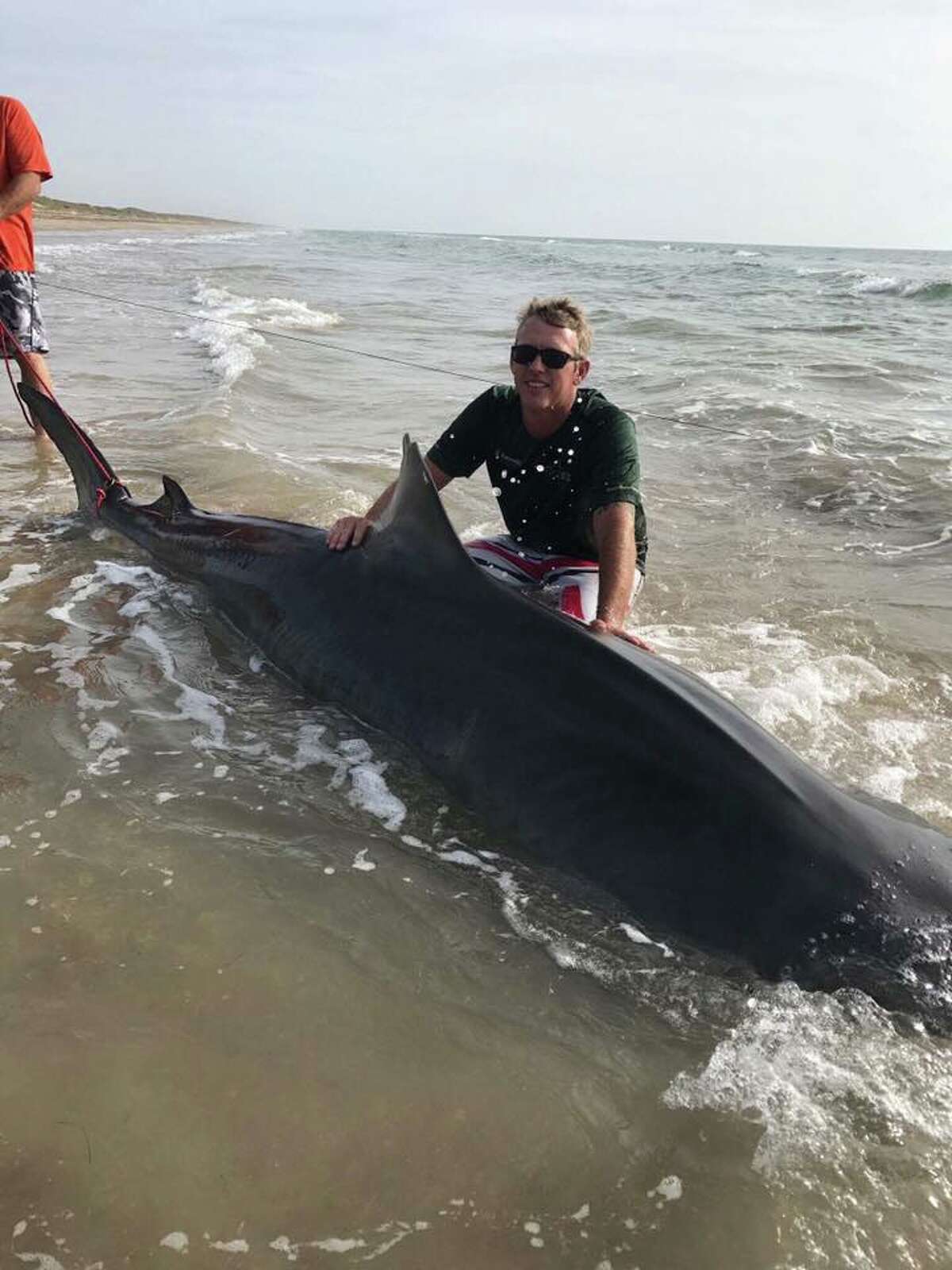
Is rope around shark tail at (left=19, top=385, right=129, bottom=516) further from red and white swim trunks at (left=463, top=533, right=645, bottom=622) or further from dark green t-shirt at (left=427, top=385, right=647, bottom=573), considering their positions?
red and white swim trunks at (left=463, top=533, right=645, bottom=622)

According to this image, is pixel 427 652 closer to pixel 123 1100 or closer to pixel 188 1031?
pixel 188 1031

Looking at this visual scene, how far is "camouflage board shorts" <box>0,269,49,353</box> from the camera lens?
7.40 m

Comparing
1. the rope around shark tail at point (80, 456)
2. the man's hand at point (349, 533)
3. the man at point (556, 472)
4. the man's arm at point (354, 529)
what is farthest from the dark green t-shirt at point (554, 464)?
the rope around shark tail at point (80, 456)

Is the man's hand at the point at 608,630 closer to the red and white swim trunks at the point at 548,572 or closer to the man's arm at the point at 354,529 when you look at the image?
the red and white swim trunks at the point at 548,572

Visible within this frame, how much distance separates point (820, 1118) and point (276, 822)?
5.88 ft

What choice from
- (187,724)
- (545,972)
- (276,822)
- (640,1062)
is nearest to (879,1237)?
(640,1062)

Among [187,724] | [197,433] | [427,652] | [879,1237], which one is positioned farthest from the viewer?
[197,433]

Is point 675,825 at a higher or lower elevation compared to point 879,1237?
higher

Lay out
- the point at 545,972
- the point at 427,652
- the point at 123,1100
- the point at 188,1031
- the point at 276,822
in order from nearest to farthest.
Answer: the point at 123,1100
the point at 188,1031
the point at 545,972
the point at 276,822
the point at 427,652

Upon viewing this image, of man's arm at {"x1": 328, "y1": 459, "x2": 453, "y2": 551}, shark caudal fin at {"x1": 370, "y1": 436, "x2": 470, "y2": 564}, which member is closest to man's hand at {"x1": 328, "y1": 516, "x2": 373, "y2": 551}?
man's arm at {"x1": 328, "y1": 459, "x2": 453, "y2": 551}

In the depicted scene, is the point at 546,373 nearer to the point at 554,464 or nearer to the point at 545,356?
the point at 545,356

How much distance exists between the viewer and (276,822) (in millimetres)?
3240

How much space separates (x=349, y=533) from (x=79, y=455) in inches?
107

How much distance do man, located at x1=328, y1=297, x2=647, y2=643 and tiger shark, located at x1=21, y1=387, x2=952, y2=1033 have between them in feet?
1.52
